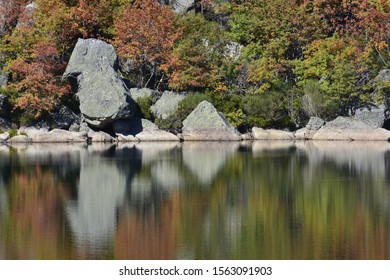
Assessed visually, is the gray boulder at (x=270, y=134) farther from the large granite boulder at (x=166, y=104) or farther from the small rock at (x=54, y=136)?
the small rock at (x=54, y=136)

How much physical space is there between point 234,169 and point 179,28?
62.1 ft

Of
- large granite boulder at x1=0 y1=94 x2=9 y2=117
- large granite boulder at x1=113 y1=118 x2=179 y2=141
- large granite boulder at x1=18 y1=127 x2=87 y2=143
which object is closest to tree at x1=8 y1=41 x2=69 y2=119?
large granite boulder at x1=0 y1=94 x2=9 y2=117

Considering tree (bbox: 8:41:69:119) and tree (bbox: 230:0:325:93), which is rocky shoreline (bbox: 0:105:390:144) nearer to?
tree (bbox: 8:41:69:119)

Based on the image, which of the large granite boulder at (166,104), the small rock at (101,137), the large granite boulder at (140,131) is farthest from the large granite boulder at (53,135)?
the large granite boulder at (166,104)

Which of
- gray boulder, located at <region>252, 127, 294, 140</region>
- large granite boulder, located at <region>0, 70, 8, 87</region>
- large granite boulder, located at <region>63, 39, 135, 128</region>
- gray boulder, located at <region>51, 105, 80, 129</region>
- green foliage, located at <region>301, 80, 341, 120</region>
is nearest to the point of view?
large granite boulder, located at <region>63, 39, 135, 128</region>

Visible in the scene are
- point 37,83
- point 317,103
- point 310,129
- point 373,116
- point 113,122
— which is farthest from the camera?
point 310,129

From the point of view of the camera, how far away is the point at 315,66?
45188 mm

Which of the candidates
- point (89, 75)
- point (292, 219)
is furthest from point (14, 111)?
point (292, 219)

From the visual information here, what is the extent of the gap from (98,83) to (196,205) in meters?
22.7

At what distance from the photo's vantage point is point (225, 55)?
4697 centimetres

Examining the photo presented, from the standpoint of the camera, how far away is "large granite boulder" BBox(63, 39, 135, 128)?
4144 cm

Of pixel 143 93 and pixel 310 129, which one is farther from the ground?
pixel 143 93

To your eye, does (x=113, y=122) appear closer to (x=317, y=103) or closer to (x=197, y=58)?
(x=197, y=58)

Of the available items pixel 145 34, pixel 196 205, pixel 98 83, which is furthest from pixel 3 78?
pixel 196 205
